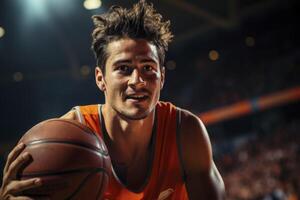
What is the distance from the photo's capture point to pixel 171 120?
287 cm

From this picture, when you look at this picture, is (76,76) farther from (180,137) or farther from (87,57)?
(180,137)

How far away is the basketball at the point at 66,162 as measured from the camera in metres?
2.11

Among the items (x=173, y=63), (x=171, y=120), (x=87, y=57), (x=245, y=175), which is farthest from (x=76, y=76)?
(x=171, y=120)

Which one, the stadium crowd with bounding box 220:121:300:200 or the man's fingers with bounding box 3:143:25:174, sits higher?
the man's fingers with bounding box 3:143:25:174

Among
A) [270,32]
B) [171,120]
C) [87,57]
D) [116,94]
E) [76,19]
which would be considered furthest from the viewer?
[87,57]

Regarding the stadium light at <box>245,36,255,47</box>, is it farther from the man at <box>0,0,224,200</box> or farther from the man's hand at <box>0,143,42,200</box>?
the man's hand at <box>0,143,42,200</box>

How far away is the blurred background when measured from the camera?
10195 millimetres

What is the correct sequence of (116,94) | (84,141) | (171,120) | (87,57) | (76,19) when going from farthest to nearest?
(87,57) → (76,19) → (171,120) → (116,94) → (84,141)

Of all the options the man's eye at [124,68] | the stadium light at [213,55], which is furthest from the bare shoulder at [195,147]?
the stadium light at [213,55]

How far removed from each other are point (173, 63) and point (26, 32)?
514 centimetres

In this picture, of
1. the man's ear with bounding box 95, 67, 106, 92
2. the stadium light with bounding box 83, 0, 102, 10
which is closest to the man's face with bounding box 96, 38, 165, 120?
the man's ear with bounding box 95, 67, 106, 92

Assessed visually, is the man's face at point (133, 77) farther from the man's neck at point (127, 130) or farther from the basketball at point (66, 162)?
the basketball at point (66, 162)

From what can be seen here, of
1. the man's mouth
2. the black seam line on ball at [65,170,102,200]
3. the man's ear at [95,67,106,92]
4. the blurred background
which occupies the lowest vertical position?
the blurred background

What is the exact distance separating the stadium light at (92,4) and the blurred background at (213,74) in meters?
0.03
